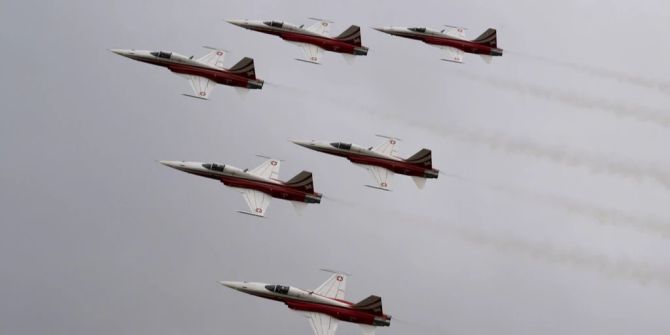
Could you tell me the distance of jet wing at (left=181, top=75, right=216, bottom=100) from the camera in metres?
158

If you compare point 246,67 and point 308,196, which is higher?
point 246,67

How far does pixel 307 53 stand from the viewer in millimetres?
162250

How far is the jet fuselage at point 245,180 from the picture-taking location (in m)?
154

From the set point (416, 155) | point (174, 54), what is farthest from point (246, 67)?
point (416, 155)

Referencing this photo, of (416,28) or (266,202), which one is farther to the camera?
(416,28)

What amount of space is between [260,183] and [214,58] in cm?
1257

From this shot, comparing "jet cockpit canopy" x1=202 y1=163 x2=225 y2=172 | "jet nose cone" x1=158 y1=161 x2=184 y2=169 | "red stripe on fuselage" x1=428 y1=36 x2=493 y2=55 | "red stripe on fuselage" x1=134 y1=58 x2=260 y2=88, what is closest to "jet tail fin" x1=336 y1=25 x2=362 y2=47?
"red stripe on fuselage" x1=428 y1=36 x2=493 y2=55

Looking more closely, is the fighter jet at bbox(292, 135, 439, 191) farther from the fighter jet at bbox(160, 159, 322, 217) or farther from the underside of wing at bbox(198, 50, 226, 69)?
the underside of wing at bbox(198, 50, 226, 69)

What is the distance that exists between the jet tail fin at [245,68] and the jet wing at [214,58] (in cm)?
194

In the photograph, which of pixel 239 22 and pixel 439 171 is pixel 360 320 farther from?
pixel 239 22

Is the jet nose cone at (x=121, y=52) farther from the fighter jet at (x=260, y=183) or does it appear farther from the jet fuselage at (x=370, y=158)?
the jet fuselage at (x=370, y=158)

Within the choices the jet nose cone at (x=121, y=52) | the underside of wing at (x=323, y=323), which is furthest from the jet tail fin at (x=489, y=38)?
the jet nose cone at (x=121, y=52)

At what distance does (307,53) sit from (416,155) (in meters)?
14.5

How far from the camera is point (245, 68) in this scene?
157750mm
